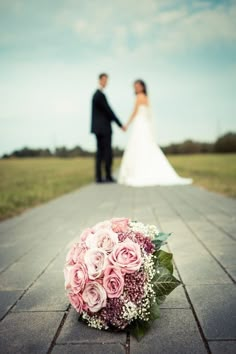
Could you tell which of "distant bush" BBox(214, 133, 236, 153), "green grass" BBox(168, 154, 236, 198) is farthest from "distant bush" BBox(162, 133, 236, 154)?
"green grass" BBox(168, 154, 236, 198)

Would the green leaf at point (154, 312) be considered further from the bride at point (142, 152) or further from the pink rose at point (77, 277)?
the bride at point (142, 152)

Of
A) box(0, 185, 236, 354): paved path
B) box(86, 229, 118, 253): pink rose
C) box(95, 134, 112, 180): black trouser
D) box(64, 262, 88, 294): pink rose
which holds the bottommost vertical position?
box(0, 185, 236, 354): paved path

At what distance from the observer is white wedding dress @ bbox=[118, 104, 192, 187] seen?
11133mm

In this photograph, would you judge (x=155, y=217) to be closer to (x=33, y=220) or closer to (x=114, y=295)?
(x=33, y=220)

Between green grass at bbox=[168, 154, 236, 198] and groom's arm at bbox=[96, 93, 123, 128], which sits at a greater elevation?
groom's arm at bbox=[96, 93, 123, 128]

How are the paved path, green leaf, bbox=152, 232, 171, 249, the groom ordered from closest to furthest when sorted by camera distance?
the paved path, green leaf, bbox=152, 232, 171, 249, the groom

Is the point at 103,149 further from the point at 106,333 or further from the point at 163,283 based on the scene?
the point at 106,333

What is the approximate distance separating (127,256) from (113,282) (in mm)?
149

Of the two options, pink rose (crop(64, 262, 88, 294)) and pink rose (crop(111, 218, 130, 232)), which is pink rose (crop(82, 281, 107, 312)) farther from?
pink rose (crop(111, 218, 130, 232))

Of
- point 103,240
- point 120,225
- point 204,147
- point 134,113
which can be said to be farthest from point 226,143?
point 103,240

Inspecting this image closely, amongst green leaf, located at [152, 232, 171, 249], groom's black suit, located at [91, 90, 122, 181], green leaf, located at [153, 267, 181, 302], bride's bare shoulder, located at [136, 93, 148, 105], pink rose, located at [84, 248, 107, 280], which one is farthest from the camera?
bride's bare shoulder, located at [136, 93, 148, 105]

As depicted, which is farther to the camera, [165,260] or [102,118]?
[102,118]

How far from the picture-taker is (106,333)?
1803 millimetres

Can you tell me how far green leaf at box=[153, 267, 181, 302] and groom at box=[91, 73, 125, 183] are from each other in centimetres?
874
